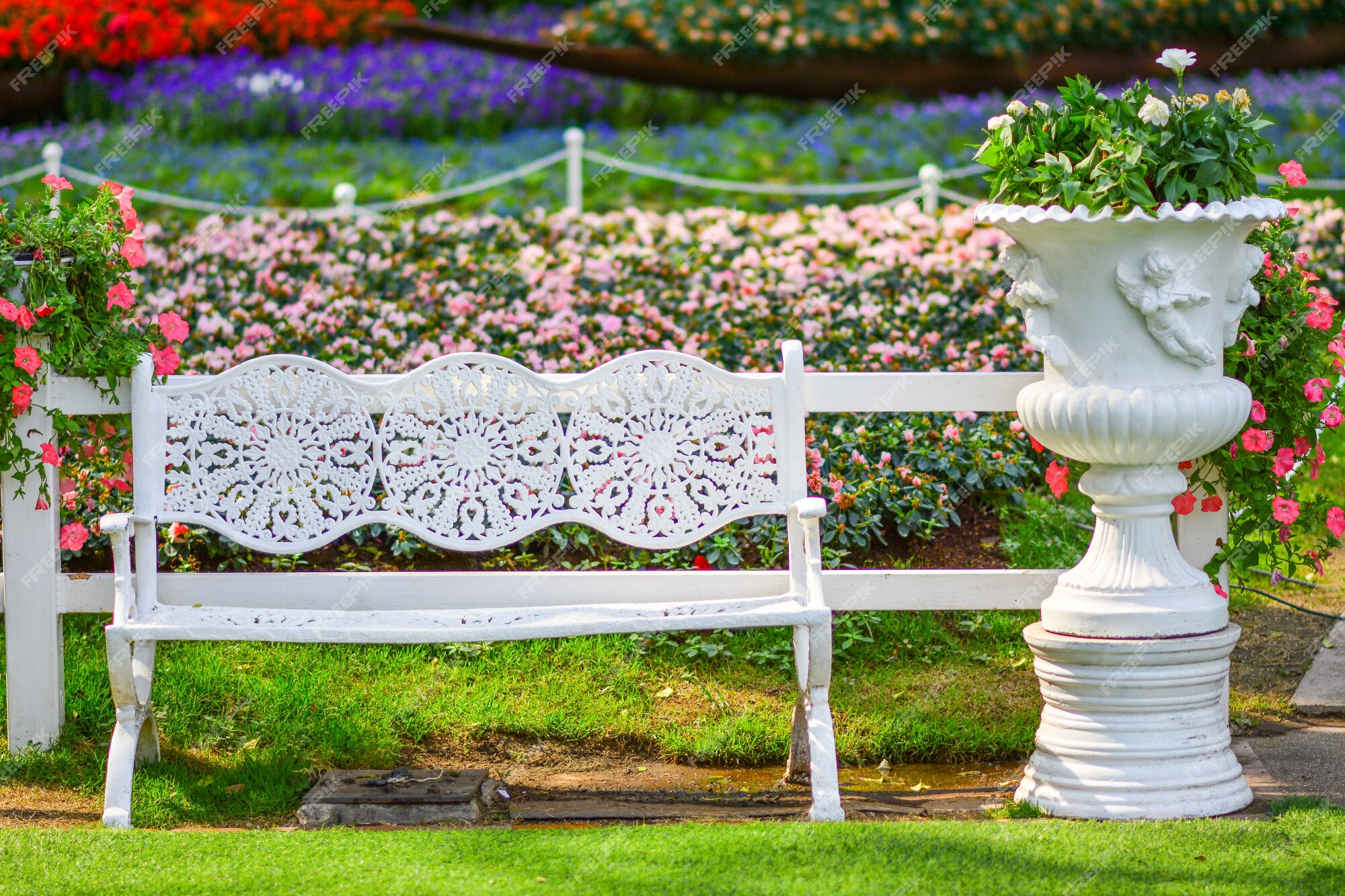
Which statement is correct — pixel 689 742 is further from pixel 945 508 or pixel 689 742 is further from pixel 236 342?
pixel 236 342

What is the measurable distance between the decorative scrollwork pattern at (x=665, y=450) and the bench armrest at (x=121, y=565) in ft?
3.50

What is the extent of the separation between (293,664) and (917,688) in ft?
6.03

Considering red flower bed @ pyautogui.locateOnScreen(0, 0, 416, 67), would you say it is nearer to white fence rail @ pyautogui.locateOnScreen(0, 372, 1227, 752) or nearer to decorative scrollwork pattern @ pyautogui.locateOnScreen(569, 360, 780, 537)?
white fence rail @ pyautogui.locateOnScreen(0, 372, 1227, 752)

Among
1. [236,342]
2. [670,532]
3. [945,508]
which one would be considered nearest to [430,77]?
[236,342]

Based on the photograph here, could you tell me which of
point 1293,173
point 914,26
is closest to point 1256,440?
point 1293,173

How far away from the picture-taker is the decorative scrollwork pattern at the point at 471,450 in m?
3.54

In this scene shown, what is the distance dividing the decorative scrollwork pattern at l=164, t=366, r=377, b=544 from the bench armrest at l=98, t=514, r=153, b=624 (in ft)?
0.79

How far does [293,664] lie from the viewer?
4.17 meters

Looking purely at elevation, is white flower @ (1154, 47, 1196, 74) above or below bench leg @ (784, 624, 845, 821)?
above

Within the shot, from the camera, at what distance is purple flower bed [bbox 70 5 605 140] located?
12844mm

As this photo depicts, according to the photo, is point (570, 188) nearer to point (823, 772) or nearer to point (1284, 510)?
point (1284, 510)

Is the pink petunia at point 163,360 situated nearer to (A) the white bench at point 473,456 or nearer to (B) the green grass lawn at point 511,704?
(A) the white bench at point 473,456

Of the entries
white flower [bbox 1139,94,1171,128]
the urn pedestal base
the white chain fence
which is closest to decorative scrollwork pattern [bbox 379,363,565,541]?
the urn pedestal base

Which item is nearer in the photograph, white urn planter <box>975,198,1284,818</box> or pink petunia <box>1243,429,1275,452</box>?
white urn planter <box>975,198,1284,818</box>
